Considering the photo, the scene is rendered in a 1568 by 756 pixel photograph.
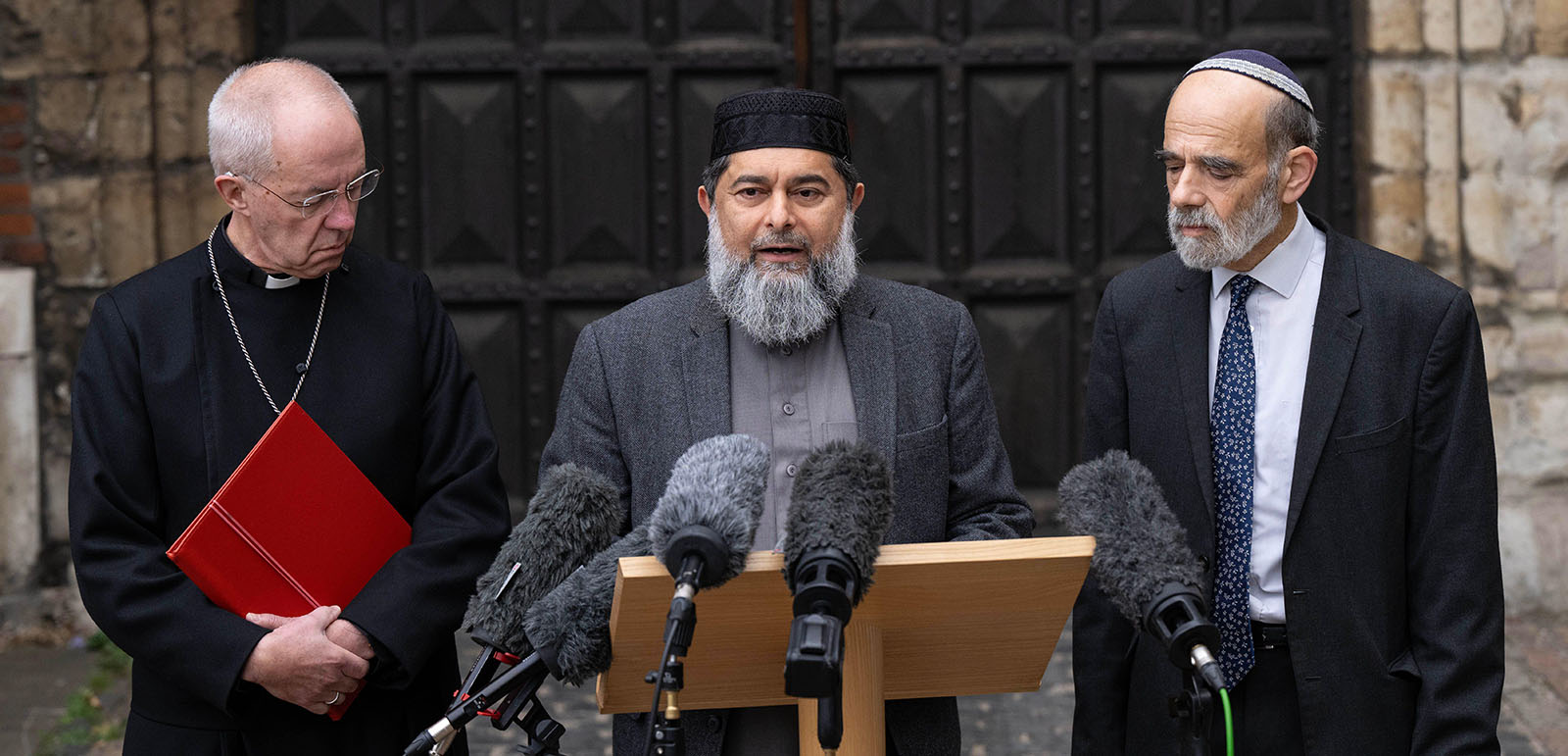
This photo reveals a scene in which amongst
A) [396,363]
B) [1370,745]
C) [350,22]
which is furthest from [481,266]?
[1370,745]

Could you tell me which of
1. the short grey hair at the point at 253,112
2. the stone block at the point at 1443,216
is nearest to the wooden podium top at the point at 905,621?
the short grey hair at the point at 253,112

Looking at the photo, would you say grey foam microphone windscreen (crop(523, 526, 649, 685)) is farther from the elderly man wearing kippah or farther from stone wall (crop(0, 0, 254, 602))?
stone wall (crop(0, 0, 254, 602))

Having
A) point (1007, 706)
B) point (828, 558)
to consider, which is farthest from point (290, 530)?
point (1007, 706)

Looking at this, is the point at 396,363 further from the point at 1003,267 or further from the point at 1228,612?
the point at 1003,267

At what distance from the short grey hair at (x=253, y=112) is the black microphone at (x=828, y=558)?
1.40 m

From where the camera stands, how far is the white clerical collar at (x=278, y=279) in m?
3.11

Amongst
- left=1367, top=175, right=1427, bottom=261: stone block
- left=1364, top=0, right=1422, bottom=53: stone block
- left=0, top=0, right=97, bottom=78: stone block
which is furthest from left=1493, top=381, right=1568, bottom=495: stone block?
left=0, top=0, right=97, bottom=78: stone block

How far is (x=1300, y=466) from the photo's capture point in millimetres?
2730

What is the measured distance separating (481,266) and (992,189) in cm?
209

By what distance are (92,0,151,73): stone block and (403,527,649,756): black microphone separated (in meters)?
4.47

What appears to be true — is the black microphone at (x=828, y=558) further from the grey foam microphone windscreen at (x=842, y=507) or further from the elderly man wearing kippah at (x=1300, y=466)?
the elderly man wearing kippah at (x=1300, y=466)

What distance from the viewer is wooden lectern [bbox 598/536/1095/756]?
6.77 ft

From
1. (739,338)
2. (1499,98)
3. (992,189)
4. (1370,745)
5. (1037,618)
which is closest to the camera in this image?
(1037,618)

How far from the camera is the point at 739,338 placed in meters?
3.02
